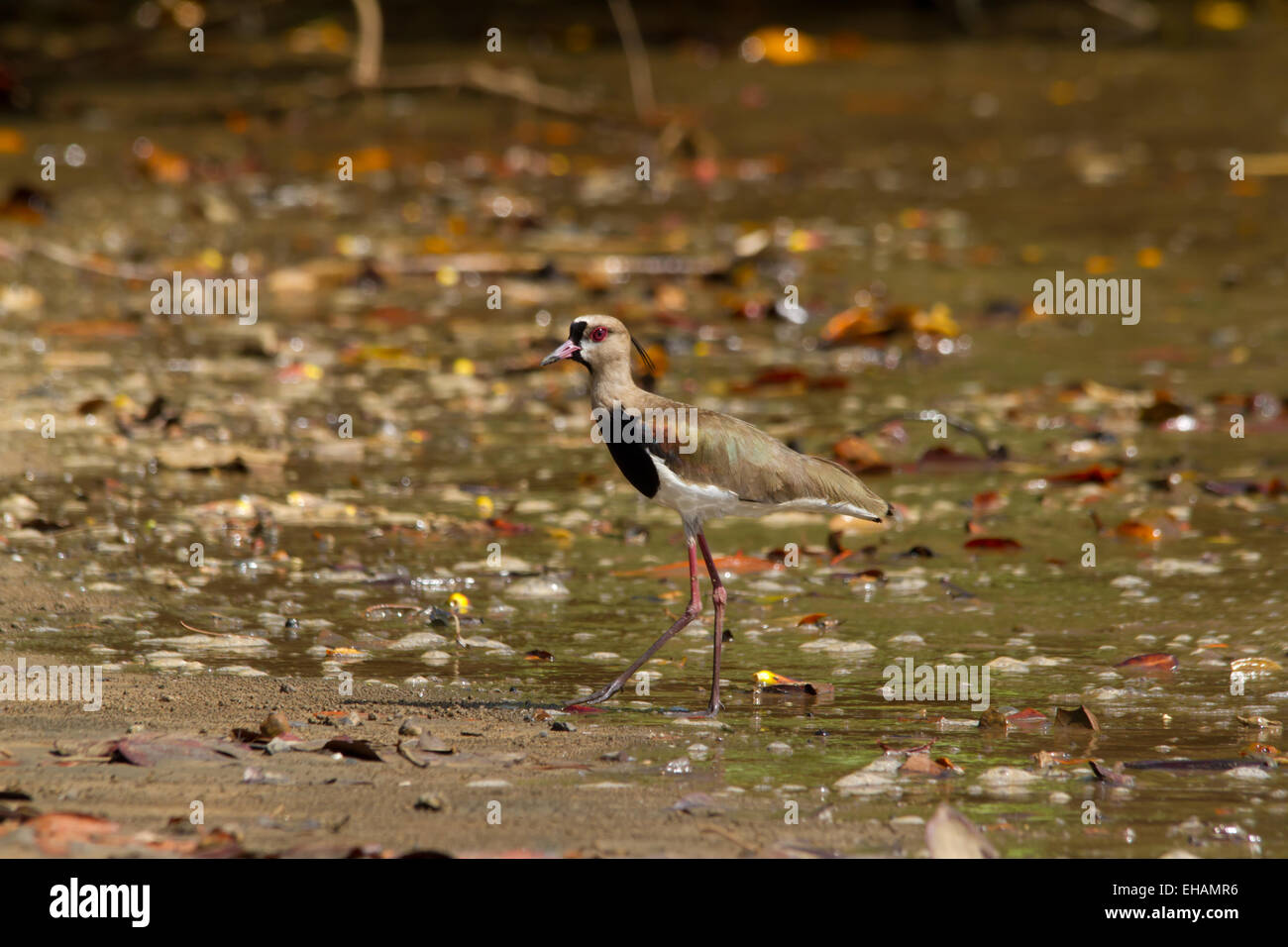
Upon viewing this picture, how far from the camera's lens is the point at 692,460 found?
4512 mm

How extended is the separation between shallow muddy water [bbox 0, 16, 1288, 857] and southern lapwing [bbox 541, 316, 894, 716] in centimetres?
44

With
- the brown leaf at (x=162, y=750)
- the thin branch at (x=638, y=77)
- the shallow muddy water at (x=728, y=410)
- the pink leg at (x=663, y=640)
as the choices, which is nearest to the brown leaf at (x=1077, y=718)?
the shallow muddy water at (x=728, y=410)

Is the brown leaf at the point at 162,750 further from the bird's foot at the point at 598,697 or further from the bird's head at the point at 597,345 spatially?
the bird's head at the point at 597,345

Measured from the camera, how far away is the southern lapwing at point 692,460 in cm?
451

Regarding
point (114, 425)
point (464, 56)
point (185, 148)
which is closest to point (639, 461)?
point (114, 425)

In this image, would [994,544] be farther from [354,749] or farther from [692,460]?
[354,749]

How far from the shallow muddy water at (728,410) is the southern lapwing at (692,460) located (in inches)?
17.1

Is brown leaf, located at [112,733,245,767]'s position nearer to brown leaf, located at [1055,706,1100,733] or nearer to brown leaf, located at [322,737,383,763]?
brown leaf, located at [322,737,383,763]

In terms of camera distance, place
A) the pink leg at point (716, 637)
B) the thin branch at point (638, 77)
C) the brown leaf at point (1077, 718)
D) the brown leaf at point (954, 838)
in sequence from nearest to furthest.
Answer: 1. the brown leaf at point (954, 838)
2. the brown leaf at point (1077, 718)
3. the pink leg at point (716, 637)
4. the thin branch at point (638, 77)

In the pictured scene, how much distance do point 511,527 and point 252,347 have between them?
268 cm

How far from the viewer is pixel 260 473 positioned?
639 cm

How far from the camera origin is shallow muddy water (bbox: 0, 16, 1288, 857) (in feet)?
14.9

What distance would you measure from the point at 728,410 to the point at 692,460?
2936 mm
